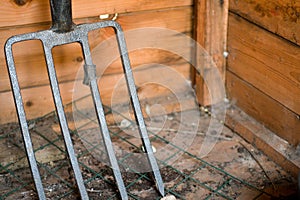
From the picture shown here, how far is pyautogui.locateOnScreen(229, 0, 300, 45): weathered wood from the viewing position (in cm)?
158

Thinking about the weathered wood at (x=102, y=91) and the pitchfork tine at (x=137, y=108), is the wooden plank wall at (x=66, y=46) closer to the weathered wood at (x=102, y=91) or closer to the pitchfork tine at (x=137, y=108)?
the weathered wood at (x=102, y=91)

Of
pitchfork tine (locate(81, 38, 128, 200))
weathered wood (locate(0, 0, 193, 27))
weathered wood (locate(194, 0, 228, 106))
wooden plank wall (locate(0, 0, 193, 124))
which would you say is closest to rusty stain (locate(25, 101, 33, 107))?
wooden plank wall (locate(0, 0, 193, 124))

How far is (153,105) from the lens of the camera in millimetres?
2119

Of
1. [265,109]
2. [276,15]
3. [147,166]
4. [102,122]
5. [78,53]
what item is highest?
[276,15]

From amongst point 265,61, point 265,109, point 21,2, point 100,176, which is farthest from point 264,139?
point 21,2

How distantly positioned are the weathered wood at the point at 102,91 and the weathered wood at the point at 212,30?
154mm

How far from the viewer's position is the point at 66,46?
6.21 feet

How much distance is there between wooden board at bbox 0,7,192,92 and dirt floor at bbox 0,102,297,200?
0.64ft

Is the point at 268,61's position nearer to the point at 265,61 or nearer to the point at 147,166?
the point at 265,61

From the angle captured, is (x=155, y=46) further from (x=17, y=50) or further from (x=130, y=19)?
(x=17, y=50)

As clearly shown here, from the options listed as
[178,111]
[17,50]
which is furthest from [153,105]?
[17,50]

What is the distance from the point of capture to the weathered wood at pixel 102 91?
6.28ft

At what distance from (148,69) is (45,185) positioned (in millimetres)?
679

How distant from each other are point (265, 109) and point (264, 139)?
11 centimetres
